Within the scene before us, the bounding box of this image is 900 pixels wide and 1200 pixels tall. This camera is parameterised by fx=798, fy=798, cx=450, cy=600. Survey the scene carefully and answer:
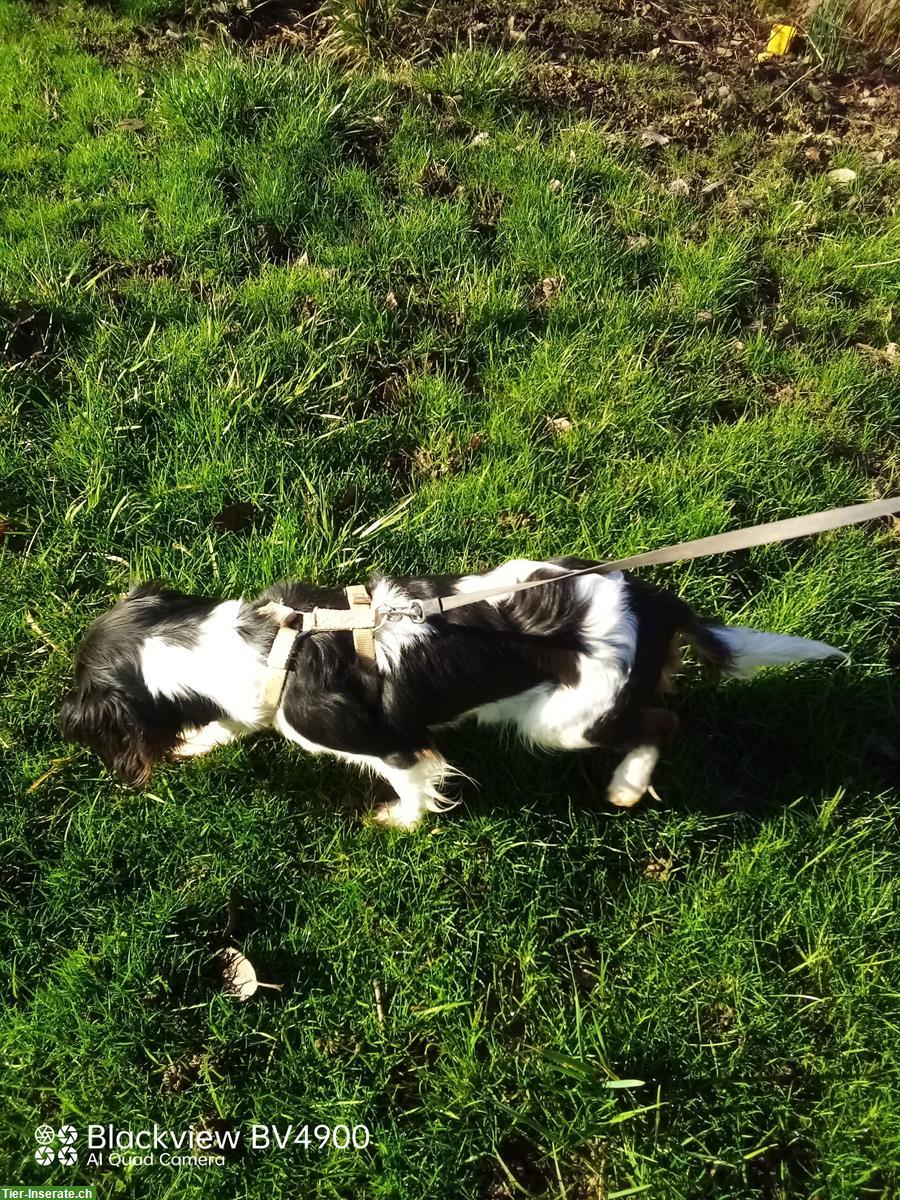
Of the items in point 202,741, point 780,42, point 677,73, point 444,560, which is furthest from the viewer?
point 780,42

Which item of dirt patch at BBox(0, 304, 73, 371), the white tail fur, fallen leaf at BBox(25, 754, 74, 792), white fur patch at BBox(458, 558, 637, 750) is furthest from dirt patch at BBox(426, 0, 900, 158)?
fallen leaf at BBox(25, 754, 74, 792)

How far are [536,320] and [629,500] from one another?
112cm

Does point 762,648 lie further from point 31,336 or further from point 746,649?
point 31,336

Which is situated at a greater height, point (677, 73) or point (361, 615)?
point (677, 73)

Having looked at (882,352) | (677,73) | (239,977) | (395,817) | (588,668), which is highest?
(677,73)

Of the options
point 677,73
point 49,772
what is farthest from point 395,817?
point 677,73

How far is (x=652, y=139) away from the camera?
14.6 feet

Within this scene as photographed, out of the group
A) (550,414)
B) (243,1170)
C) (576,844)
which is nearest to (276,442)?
(550,414)

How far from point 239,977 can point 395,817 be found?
0.62 m

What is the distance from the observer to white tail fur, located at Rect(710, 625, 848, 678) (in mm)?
2363

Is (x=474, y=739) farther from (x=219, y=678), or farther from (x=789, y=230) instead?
(x=789, y=230)

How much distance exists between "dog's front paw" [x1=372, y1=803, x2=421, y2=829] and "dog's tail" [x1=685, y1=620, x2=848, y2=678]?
99cm

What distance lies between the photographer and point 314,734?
2.20 m

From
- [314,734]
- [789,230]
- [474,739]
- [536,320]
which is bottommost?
[474,739]
